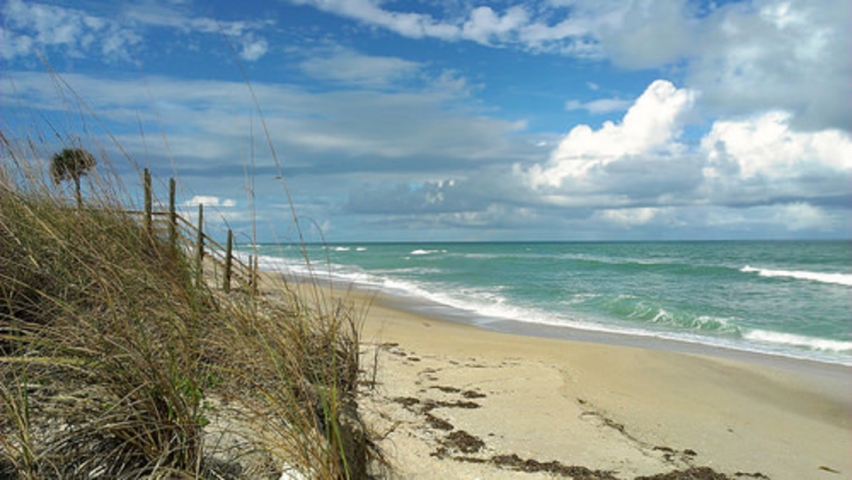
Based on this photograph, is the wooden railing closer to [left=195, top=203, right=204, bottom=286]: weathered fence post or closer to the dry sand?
[left=195, top=203, right=204, bottom=286]: weathered fence post

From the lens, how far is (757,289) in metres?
22.1

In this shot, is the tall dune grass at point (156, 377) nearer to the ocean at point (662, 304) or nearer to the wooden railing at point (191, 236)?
the wooden railing at point (191, 236)

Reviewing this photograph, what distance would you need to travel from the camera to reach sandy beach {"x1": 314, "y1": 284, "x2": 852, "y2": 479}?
4637 mm

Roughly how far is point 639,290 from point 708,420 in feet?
52.2

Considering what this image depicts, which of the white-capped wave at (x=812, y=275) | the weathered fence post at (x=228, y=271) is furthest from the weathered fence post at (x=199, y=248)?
the white-capped wave at (x=812, y=275)

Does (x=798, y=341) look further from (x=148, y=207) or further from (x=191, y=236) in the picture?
(x=148, y=207)

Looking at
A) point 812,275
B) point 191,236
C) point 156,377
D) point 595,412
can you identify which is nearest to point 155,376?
point 156,377

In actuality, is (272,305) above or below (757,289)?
above

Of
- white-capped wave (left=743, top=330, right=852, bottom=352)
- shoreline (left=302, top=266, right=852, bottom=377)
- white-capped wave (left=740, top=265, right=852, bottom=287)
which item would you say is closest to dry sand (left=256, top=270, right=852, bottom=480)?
shoreline (left=302, top=266, right=852, bottom=377)

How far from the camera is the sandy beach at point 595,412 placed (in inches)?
183

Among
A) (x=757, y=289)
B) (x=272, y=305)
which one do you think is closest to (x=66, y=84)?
(x=272, y=305)

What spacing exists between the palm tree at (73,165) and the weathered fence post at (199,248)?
848 mm

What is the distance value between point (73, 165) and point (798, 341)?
540 inches

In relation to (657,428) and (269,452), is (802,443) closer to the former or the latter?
(657,428)
